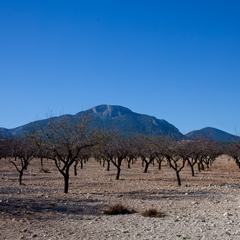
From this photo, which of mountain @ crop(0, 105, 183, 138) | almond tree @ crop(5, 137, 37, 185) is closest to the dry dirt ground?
mountain @ crop(0, 105, 183, 138)

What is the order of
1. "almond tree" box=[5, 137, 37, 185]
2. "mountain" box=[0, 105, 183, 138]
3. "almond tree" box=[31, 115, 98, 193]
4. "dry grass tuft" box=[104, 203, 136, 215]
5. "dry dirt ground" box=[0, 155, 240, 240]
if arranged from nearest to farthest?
1. "dry dirt ground" box=[0, 155, 240, 240]
2. "dry grass tuft" box=[104, 203, 136, 215]
3. "almond tree" box=[31, 115, 98, 193]
4. "almond tree" box=[5, 137, 37, 185]
5. "mountain" box=[0, 105, 183, 138]

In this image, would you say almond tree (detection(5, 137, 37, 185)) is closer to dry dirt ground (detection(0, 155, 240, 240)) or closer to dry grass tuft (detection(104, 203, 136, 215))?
dry dirt ground (detection(0, 155, 240, 240))

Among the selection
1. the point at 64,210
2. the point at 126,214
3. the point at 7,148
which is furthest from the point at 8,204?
the point at 7,148

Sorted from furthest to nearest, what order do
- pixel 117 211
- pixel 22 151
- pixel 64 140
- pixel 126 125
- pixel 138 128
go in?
pixel 126 125
pixel 138 128
pixel 22 151
pixel 64 140
pixel 117 211

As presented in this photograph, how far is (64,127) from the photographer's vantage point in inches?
689

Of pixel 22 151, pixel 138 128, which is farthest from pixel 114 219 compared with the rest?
pixel 138 128

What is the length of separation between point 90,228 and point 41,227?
1.80 m

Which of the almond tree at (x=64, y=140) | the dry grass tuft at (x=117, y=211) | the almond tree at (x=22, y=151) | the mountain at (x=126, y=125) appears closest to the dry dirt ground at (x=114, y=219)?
the dry grass tuft at (x=117, y=211)

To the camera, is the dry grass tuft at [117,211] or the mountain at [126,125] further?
the mountain at [126,125]

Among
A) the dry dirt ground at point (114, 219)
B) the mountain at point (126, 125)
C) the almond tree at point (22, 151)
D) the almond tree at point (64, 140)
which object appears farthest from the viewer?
the mountain at point (126, 125)

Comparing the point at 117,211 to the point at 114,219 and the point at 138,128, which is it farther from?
the point at 138,128

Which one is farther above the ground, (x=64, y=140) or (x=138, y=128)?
(x=138, y=128)

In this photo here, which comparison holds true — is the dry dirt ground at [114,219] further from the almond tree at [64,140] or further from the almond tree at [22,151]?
the almond tree at [22,151]

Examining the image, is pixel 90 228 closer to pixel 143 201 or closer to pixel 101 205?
pixel 101 205
